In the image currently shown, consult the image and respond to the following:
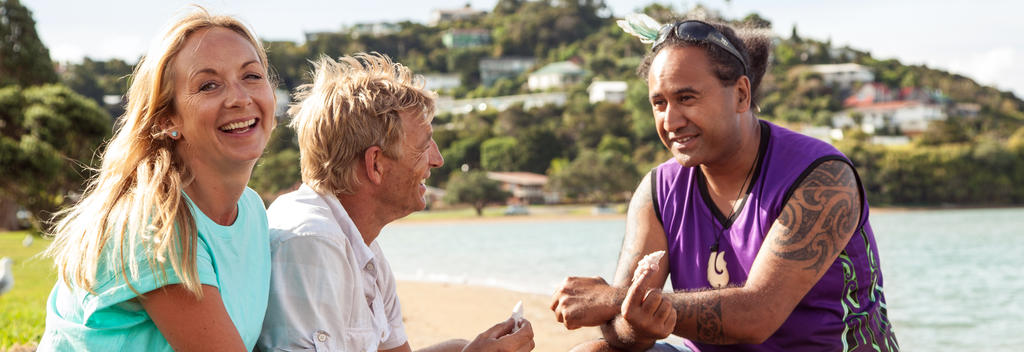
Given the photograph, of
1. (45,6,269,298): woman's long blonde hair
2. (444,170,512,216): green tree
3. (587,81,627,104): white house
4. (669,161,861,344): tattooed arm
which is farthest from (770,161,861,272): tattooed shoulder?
(587,81,627,104): white house

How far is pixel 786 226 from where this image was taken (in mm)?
2729

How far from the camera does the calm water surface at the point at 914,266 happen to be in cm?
1122

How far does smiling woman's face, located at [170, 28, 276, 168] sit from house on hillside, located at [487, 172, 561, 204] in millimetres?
59167

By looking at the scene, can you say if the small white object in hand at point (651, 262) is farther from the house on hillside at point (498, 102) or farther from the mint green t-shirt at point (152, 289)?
the house on hillside at point (498, 102)

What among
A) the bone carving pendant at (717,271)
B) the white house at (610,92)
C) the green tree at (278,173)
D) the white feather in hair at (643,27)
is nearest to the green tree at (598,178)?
the green tree at (278,173)

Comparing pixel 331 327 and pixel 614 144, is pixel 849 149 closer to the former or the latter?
pixel 614 144

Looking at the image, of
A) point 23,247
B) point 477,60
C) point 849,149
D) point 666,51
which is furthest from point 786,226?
point 477,60

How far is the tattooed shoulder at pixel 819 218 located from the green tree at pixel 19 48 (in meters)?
27.7

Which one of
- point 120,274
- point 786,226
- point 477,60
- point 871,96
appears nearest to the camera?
point 120,274

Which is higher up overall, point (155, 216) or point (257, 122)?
point (257, 122)

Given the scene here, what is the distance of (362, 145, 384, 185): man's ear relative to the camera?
97.4 inches

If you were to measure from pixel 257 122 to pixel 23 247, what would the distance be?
21706 millimetres

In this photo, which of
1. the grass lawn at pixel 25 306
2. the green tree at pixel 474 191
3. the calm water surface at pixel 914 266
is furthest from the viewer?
the green tree at pixel 474 191

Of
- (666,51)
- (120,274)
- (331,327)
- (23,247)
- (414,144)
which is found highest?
(666,51)
